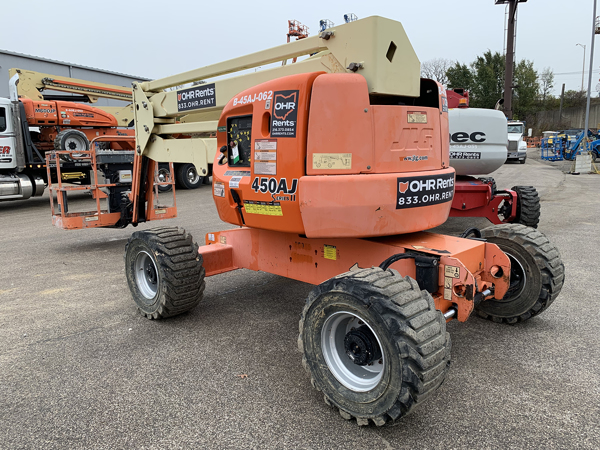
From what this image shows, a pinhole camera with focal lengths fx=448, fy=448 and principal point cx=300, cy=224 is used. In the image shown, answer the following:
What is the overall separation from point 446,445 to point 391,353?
0.64m

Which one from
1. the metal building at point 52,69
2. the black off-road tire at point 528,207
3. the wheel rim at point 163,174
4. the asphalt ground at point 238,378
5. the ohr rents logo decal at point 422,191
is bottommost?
the asphalt ground at point 238,378

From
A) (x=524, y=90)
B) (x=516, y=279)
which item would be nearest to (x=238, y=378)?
(x=516, y=279)

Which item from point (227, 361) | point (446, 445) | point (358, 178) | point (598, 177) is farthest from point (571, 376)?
point (598, 177)

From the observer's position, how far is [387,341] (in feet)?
8.49

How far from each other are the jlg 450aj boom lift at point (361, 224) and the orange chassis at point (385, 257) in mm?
13

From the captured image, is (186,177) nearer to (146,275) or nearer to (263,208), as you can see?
(146,275)

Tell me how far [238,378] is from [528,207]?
21.1ft

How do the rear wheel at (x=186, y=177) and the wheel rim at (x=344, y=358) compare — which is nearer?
the wheel rim at (x=344, y=358)

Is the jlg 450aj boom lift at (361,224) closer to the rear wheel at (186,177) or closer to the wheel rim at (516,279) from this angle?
the wheel rim at (516,279)

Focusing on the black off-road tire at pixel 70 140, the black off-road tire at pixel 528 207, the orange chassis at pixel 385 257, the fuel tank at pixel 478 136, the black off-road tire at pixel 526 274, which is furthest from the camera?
the black off-road tire at pixel 70 140

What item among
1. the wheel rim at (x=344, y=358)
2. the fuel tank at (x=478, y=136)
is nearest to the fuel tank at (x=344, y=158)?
the wheel rim at (x=344, y=358)

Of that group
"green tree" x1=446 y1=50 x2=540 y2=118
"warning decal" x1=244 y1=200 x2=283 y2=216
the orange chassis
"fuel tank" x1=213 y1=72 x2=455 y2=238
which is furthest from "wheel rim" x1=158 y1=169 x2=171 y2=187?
"green tree" x1=446 y1=50 x2=540 y2=118

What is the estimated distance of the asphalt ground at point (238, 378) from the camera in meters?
2.73

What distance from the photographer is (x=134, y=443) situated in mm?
2693
